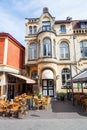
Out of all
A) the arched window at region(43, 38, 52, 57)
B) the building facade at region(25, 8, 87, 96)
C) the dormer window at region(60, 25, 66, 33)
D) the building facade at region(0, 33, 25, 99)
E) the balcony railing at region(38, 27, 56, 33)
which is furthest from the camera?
the dormer window at region(60, 25, 66, 33)

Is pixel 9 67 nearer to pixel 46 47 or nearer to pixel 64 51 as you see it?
pixel 46 47

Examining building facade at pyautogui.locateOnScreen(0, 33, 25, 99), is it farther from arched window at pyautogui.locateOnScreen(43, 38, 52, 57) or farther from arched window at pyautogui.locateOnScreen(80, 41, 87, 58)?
arched window at pyautogui.locateOnScreen(80, 41, 87, 58)

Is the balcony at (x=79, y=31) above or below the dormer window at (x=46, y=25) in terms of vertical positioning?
below

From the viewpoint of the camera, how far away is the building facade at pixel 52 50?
21.9 m

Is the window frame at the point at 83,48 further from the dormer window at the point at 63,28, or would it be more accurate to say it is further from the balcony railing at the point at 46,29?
the balcony railing at the point at 46,29

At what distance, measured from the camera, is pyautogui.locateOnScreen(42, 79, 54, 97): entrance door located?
22078mm

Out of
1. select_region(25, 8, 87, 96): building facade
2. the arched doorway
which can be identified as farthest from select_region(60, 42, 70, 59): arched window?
the arched doorway

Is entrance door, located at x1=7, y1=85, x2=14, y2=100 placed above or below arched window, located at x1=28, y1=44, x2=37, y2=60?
below

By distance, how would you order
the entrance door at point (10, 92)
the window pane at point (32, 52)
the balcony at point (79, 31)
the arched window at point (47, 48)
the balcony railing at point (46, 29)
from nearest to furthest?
the entrance door at point (10, 92) < the arched window at point (47, 48) < the balcony railing at point (46, 29) < the window pane at point (32, 52) < the balcony at point (79, 31)

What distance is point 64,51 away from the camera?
2373cm

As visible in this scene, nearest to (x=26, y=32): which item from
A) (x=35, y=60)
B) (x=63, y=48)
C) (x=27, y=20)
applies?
(x=27, y=20)

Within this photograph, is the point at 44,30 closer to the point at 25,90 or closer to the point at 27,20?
the point at 27,20

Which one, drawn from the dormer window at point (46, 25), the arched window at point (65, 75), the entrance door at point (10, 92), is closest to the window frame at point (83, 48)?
the arched window at point (65, 75)

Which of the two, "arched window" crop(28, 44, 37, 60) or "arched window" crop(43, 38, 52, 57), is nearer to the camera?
"arched window" crop(43, 38, 52, 57)
